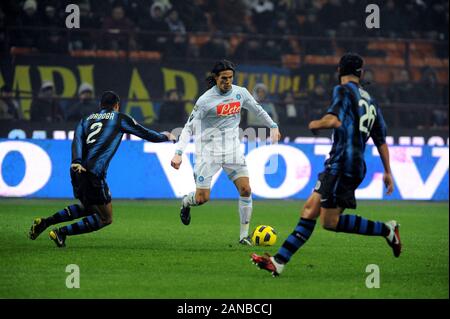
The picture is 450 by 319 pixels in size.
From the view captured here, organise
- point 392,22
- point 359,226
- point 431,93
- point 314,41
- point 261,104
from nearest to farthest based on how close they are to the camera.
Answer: point 359,226, point 261,104, point 431,93, point 314,41, point 392,22

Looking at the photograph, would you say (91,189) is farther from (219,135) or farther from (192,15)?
(192,15)

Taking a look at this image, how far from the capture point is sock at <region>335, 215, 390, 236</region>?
9.07 metres

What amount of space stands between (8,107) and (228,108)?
8433 millimetres

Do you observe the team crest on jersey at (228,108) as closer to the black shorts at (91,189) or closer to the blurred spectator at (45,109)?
the black shorts at (91,189)

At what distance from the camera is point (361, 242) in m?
12.7

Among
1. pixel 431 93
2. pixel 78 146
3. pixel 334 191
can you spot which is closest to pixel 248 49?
pixel 431 93

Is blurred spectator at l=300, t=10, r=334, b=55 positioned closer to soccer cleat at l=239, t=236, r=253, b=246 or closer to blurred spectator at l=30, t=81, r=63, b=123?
blurred spectator at l=30, t=81, r=63, b=123

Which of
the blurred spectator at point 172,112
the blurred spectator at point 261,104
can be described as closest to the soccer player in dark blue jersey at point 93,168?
the blurred spectator at point 172,112

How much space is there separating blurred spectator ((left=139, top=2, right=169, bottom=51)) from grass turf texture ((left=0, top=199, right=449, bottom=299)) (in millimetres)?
6034

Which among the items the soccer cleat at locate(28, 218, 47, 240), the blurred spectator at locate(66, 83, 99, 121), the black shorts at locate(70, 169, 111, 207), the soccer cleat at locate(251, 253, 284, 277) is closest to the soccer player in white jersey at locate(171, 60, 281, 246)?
the black shorts at locate(70, 169, 111, 207)

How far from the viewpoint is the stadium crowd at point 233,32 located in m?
20.2

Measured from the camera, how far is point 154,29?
70.9ft

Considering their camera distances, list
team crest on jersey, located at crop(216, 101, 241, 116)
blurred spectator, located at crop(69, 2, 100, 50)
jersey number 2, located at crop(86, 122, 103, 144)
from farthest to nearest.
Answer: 1. blurred spectator, located at crop(69, 2, 100, 50)
2. team crest on jersey, located at crop(216, 101, 241, 116)
3. jersey number 2, located at crop(86, 122, 103, 144)
